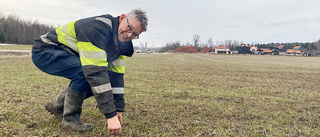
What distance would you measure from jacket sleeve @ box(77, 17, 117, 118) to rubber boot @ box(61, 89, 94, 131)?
2.02 ft

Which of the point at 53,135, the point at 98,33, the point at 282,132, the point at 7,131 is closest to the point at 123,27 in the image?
the point at 98,33

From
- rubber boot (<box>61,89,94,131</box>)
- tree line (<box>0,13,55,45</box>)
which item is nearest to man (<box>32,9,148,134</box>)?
rubber boot (<box>61,89,94,131</box>)

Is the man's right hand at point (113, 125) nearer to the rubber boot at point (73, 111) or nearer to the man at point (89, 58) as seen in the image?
the man at point (89, 58)

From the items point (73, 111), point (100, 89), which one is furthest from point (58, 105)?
point (100, 89)

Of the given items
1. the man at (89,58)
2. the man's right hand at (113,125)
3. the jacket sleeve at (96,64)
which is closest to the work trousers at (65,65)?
the man at (89,58)

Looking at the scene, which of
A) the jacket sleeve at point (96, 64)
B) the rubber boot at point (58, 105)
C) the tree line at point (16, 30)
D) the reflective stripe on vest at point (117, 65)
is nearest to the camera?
the jacket sleeve at point (96, 64)

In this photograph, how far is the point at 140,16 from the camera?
6.91 feet

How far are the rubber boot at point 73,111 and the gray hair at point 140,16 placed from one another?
1150mm

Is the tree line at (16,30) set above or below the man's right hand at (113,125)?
above

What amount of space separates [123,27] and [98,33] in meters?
0.28

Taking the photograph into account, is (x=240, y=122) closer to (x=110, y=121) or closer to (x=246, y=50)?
(x=110, y=121)

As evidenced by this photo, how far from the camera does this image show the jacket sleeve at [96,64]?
6.34 feet

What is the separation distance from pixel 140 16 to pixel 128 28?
0.19 meters

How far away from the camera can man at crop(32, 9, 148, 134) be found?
1964 millimetres
